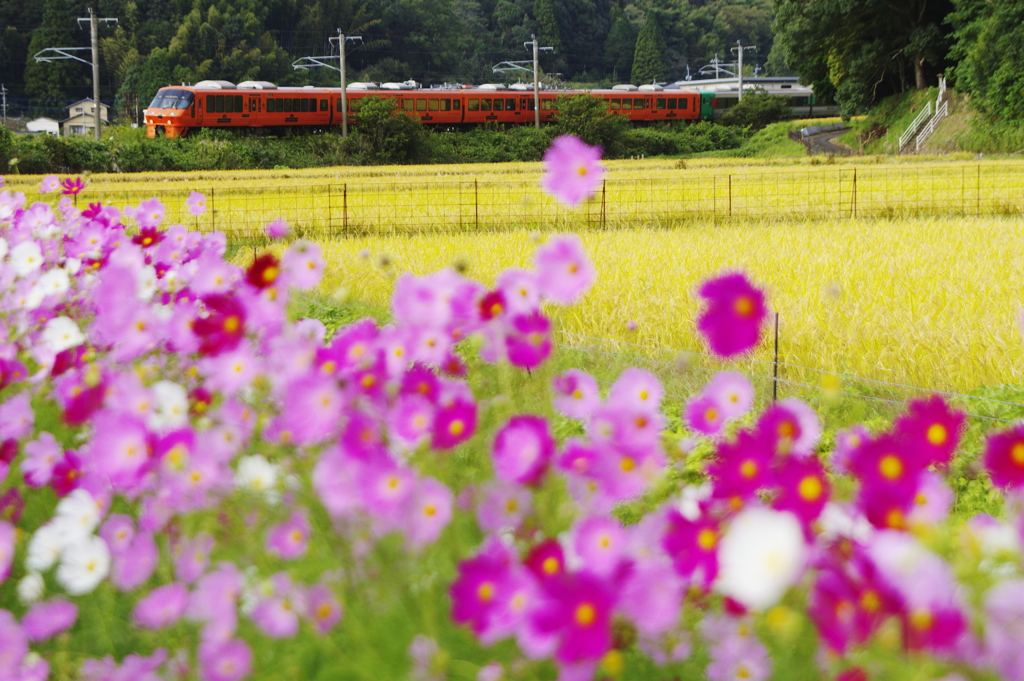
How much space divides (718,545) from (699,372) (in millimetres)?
3840

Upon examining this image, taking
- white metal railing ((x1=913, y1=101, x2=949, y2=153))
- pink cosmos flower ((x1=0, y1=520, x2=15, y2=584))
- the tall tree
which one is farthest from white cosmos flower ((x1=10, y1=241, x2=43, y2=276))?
the tall tree

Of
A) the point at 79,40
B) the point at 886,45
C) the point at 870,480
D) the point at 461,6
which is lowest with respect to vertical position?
the point at 870,480

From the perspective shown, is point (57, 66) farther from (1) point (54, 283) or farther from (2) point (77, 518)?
(2) point (77, 518)

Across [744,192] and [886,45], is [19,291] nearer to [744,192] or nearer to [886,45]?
[744,192]

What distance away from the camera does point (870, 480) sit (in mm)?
1010

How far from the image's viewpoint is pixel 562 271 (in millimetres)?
1372

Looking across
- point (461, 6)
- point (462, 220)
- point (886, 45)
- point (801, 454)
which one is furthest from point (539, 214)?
point (461, 6)

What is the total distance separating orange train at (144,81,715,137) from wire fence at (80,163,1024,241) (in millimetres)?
13091

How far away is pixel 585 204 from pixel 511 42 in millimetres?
73492

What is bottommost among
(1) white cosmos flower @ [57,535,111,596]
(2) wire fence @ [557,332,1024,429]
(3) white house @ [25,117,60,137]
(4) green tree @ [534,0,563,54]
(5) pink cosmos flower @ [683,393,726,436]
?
(2) wire fence @ [557,332,1024,429]

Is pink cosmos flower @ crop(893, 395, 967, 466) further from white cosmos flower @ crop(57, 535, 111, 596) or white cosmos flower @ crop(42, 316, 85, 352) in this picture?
white cosmos flower @ crop(42, 316, 85, 352)

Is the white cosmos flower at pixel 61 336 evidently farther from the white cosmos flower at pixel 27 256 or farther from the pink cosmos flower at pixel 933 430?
the pink cosmos flower at pixel 933 430

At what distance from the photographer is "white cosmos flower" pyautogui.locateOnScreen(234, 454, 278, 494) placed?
1.39 metres

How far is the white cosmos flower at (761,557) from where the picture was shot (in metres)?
0.75
